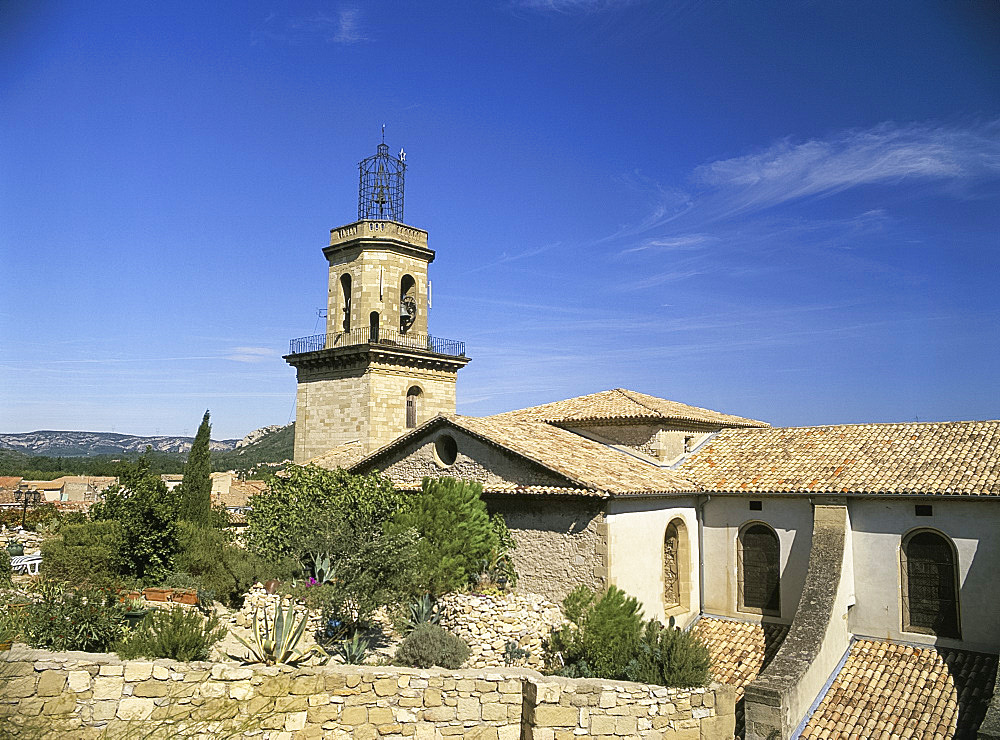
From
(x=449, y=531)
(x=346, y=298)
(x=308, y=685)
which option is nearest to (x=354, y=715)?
(x=308, y=685)

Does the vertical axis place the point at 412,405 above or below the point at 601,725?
above

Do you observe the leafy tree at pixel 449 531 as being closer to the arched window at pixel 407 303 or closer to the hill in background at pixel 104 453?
the arched window at pixel 407 303

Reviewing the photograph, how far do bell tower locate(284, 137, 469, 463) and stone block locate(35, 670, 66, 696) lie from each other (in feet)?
62.9

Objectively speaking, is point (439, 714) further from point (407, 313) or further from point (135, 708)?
point (407, 313)

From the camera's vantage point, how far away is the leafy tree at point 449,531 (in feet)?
53.8

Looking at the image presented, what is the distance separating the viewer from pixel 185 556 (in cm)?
2123

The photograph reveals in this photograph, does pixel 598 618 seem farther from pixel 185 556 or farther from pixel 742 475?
pixel 185 556

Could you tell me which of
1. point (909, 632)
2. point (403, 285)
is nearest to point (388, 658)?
point (909, 632)

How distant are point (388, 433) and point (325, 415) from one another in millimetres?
3009

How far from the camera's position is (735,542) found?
19875 millimetres

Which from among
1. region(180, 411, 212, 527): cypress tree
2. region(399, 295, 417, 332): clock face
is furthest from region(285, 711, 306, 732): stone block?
region(399, 295, 417, 332): clock face

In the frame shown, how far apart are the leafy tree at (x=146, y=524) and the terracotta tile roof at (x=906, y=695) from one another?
57.1 ft

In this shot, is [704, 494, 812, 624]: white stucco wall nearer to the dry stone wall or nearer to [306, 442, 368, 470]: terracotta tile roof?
the dry stone wall

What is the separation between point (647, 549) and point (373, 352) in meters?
14.5
